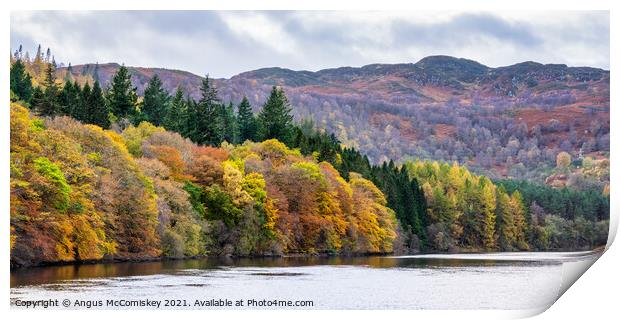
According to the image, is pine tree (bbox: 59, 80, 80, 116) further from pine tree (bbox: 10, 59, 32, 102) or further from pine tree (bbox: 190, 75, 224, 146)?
pine tree (bbox: 190, 75, 224, 146)

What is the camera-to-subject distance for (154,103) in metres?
89.7

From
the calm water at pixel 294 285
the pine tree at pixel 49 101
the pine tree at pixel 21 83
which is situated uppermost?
the pine tree at pixel 21 83

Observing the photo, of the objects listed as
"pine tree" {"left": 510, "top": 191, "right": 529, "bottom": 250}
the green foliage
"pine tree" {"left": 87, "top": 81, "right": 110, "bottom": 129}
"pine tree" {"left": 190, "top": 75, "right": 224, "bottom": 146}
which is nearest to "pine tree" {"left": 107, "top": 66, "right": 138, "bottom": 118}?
"pine tree" {"left": 190, "top": 75, "right": 224, "bottom": 146}

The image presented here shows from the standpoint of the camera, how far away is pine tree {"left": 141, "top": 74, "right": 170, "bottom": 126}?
88.9m

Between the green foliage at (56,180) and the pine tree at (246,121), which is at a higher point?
the pine tree at (246,121)

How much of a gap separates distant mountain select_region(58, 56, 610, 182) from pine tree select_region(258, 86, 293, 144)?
131cm

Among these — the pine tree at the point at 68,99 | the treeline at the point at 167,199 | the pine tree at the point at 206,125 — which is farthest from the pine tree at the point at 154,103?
the pine tree at the point at 68,99

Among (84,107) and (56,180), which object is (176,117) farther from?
(56,180)

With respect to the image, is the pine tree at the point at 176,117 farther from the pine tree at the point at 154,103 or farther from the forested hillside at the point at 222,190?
the pine tree at the point at 154,103

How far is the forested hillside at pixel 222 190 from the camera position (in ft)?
137

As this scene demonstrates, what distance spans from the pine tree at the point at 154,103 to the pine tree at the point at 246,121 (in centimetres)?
1126

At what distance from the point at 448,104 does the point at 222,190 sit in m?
28.4

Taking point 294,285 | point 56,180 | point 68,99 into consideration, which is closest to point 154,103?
point 68,99
